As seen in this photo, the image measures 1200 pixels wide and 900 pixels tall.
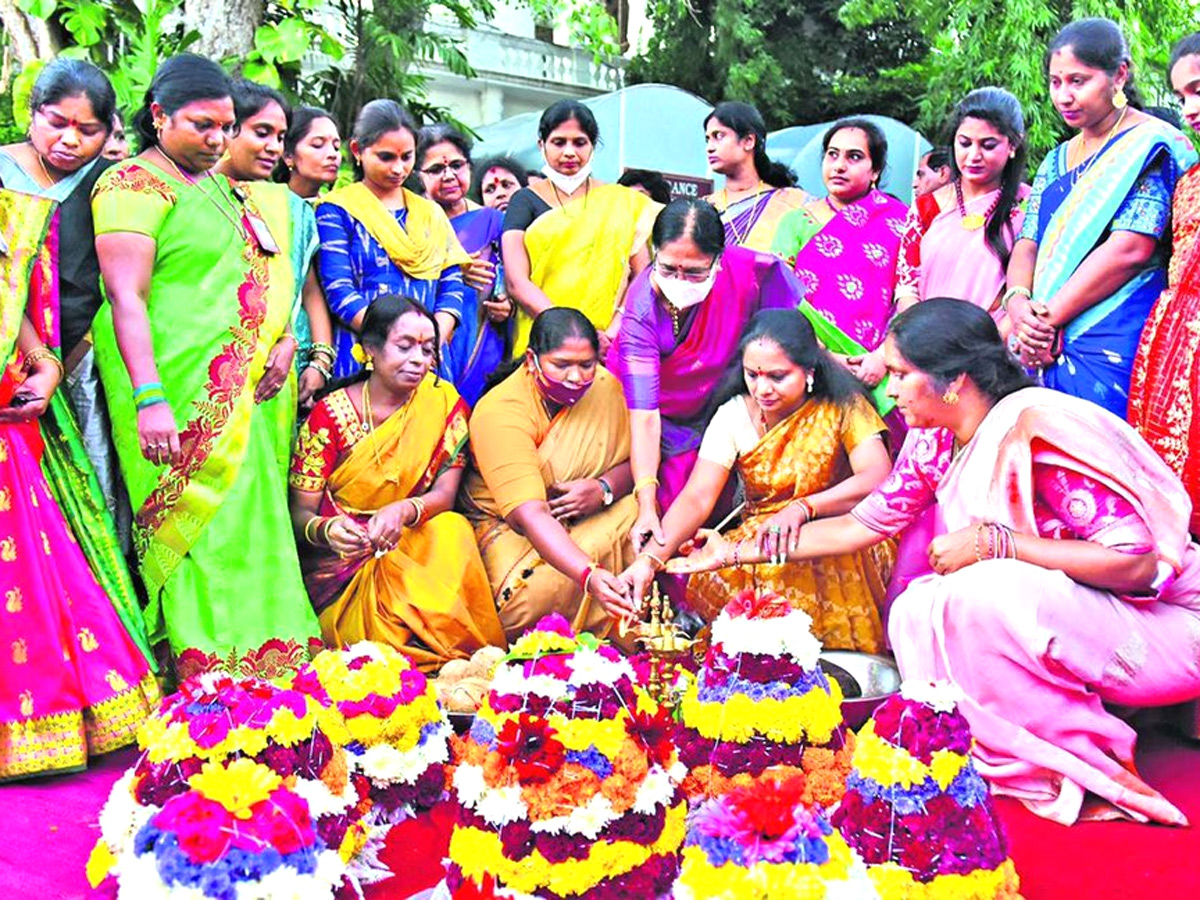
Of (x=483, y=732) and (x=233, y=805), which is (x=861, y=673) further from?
(x=233, y=805)

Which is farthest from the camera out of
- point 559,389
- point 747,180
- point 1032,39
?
point 1032,39

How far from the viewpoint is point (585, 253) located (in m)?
5.90

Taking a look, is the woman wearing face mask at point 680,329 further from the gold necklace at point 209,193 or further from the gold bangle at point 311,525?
the gold necklace at point 209,193

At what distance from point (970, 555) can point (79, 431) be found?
3138mm

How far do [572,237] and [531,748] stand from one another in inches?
140

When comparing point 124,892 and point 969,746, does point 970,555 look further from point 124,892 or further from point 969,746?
point 124,892

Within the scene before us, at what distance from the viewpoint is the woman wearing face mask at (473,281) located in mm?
5824

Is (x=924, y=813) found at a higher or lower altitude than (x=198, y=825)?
lower

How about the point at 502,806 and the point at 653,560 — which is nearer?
the point at 502,806

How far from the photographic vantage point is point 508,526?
541 centimetres

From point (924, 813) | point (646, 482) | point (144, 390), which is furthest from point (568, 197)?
point (924, 813)

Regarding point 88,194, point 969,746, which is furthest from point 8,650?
point 969,746

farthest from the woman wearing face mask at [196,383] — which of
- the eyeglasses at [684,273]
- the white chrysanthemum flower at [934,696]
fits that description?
the white chrysanthemum flower at [934,696]

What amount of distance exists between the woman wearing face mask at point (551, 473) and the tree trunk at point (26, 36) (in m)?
5.33
